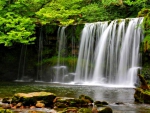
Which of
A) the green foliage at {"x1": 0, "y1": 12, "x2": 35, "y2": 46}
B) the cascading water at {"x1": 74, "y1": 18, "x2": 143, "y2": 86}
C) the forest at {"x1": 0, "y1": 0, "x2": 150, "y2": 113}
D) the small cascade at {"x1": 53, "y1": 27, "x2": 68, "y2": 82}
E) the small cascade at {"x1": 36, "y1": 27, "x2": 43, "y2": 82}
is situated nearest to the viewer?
the cascading water at {"x1": 74, "y1": 18, "x2": 143, "y2": 86}

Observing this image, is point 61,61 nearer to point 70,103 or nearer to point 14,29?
point 14,29

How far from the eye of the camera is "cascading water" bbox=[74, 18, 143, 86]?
2183 cm

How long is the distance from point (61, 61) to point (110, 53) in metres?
5.25

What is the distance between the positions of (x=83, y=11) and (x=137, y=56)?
9.37m

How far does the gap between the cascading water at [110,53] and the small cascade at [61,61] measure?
1.51 m

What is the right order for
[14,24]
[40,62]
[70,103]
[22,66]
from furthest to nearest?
[22,66] < [40,62] < [14,24] < [70,103]

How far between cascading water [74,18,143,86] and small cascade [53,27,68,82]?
4.94 feet

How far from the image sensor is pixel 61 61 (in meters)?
26.9

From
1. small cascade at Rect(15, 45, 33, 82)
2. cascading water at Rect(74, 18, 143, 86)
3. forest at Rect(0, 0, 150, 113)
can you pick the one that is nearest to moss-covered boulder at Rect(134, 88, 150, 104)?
cascading water at Rect(74, 18, 143, 86)

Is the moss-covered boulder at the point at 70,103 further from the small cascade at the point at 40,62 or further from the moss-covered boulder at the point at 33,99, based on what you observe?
the small cascade at the point at 40,62

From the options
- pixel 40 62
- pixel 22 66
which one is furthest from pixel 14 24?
pixel 22 66

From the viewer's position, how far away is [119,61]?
22.7 meters

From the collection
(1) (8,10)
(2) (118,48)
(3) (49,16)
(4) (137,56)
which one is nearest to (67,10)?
(3) (49,16)

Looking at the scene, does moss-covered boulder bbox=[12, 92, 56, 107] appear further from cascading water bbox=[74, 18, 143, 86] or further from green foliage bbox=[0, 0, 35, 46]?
green foliage bbox=[0, 0, 35, 46]
